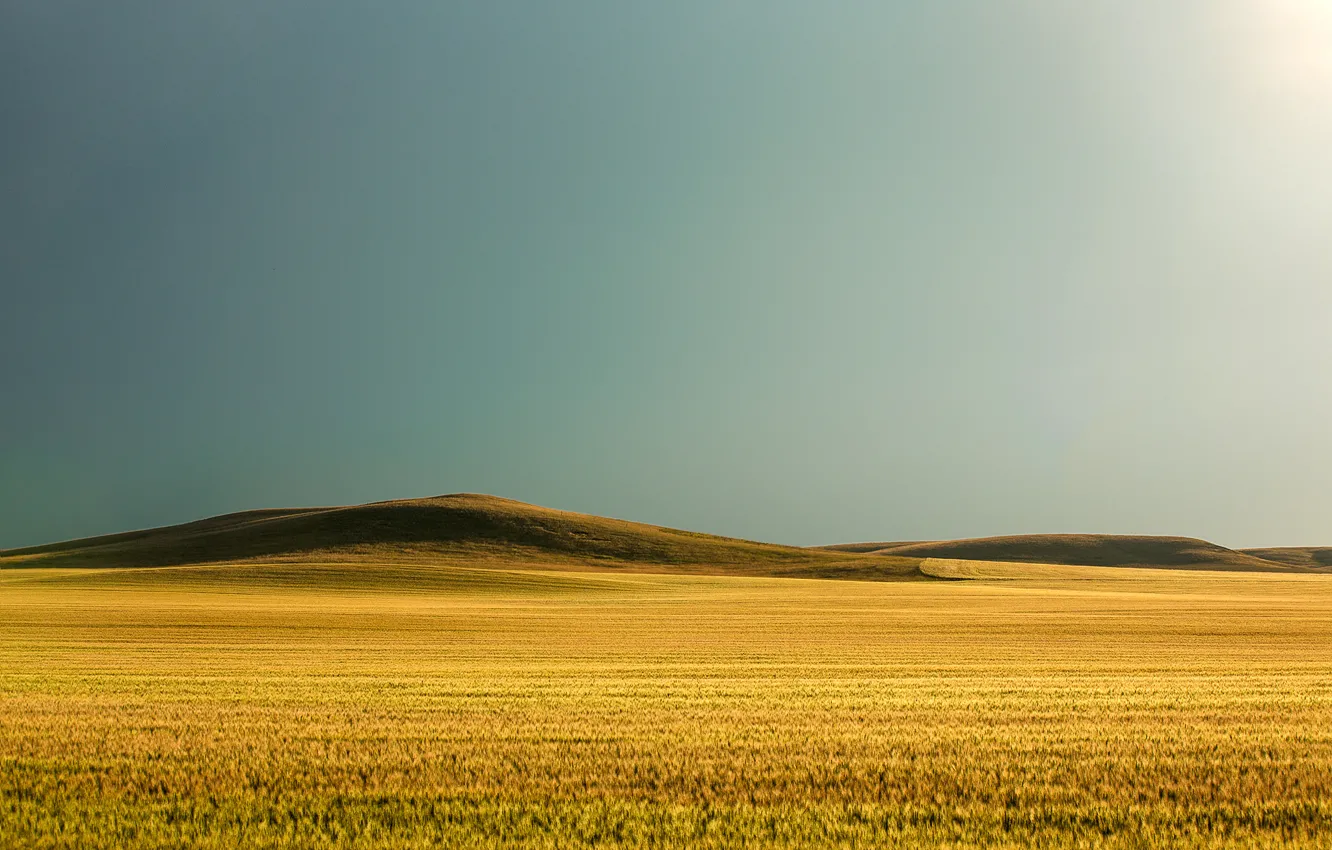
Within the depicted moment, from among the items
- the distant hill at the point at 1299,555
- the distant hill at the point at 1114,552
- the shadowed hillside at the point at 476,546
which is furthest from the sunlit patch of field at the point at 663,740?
→ the distant hill at the point at 1299,555

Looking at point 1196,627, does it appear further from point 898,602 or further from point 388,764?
point 388,764

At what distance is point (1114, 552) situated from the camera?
152 m

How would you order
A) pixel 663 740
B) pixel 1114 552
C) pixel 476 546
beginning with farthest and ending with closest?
pixel 1114 552
pixel 476 546
pixel 663 740

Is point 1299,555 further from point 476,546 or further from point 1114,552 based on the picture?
point 476,546

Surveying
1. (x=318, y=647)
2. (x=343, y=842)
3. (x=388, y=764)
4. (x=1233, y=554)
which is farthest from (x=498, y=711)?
(x=1233, y=554)

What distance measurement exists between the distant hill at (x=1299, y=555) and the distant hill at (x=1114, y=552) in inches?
7.1

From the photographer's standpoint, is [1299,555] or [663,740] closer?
[663,740]

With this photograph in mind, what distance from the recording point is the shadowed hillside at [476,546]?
80688 mm

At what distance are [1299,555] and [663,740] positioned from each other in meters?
196

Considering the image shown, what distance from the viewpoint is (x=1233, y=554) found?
145750 mm

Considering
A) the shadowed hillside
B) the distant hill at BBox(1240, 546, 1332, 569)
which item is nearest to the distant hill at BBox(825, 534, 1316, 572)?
the distant hill at BBox(1240, 546, 1332, 569)

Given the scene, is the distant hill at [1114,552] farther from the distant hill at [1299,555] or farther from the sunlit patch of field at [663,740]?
the sunlit patch of field at [663,740]

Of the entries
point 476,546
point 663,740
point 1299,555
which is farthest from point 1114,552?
point 663,740

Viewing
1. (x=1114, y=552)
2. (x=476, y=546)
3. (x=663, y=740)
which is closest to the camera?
(x=663, y=740)
